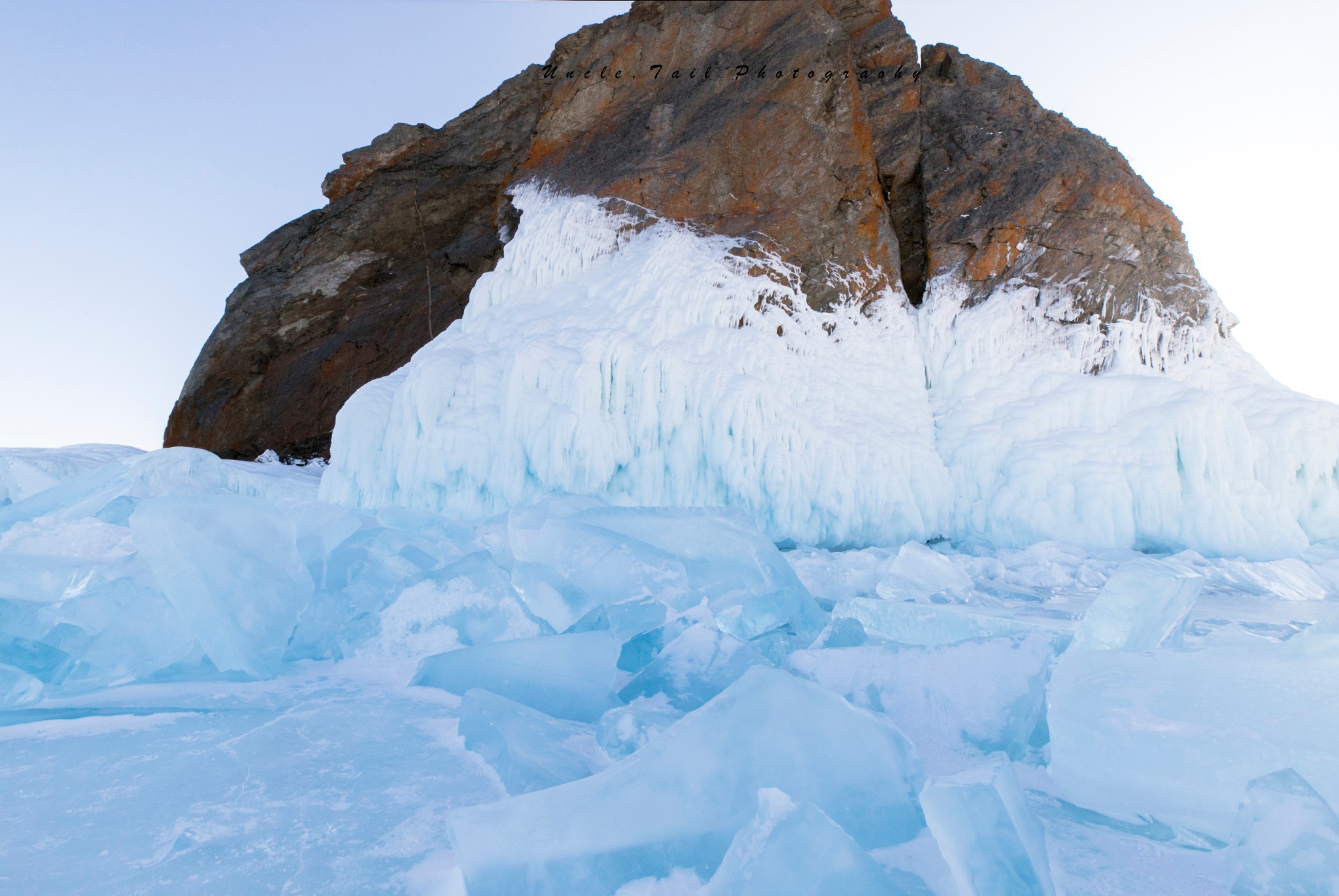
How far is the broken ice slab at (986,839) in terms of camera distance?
3.55 ft

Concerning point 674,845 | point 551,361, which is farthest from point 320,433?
point 674,845

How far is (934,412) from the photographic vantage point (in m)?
7.88

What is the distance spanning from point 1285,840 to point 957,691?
84 centimetres

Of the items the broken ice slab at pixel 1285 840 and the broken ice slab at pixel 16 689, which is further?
the broken ice slab at pixel 16 689

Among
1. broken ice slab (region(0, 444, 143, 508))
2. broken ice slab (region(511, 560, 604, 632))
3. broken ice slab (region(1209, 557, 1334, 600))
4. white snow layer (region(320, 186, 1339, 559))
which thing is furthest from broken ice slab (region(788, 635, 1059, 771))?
broken ice slab (region(0, 444, 143, 508))

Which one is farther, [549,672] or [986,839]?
[549,672]

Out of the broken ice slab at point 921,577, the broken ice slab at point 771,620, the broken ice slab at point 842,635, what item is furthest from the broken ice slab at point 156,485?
the broken ice slab at point 921,577

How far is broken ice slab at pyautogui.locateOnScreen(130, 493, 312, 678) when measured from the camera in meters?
2.45

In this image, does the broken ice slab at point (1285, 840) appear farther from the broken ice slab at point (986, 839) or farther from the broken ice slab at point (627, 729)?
the broken ice slab at point (627, 729)

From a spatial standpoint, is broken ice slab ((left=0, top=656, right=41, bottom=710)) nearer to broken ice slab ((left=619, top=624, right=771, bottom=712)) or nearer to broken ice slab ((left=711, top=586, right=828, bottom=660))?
broken ice slab ((left=619, top=624, right=771, bottom=712))

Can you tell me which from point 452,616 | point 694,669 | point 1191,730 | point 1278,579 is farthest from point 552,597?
point 1278,579

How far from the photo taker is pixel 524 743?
1.62 m

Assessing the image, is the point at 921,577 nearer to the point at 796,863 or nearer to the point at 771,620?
the point at 771,620

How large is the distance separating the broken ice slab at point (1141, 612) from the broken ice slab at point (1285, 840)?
3.76 ft
